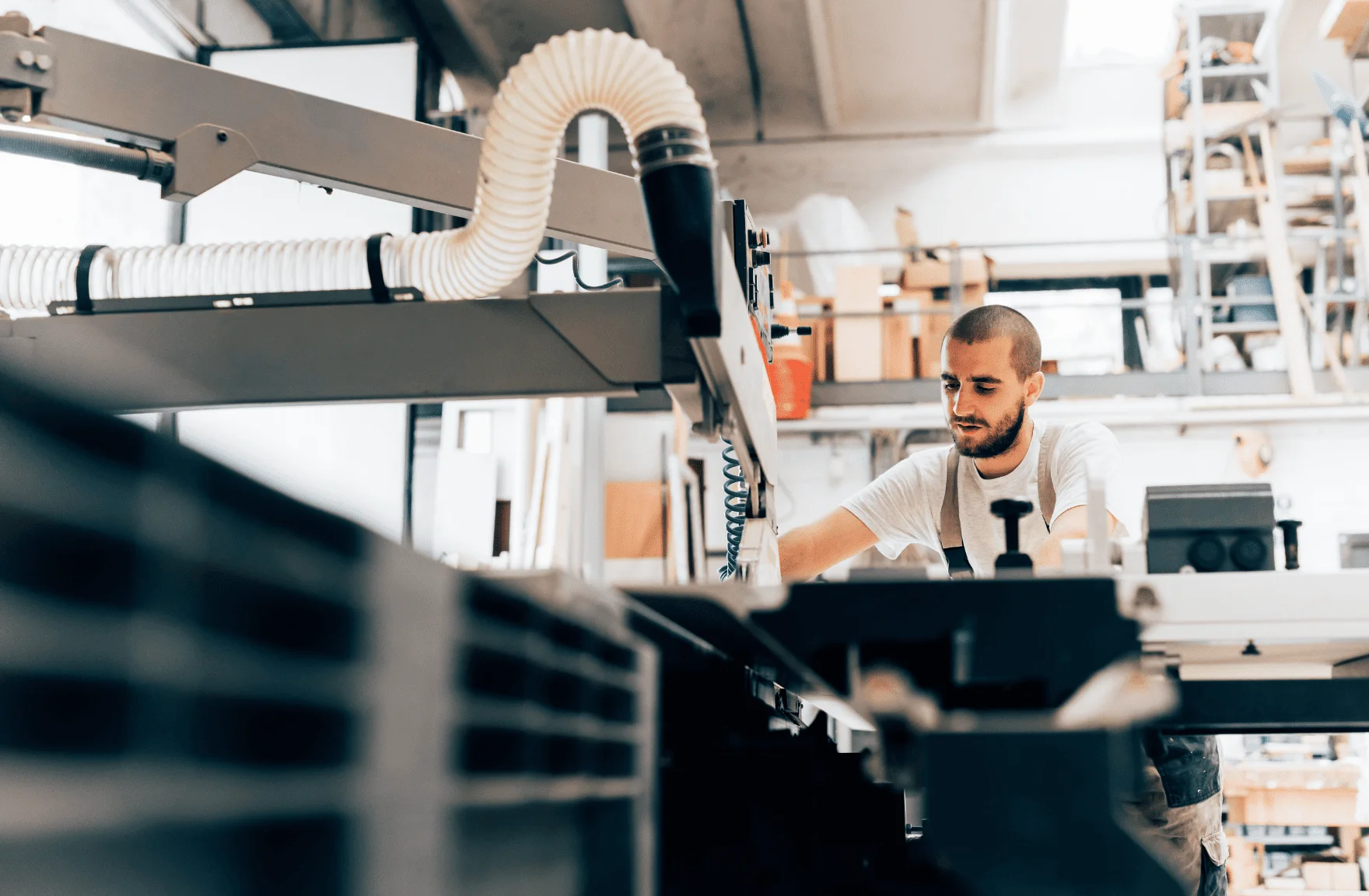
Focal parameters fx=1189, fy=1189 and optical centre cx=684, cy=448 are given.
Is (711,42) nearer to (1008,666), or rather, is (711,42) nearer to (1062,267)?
(1062,267)

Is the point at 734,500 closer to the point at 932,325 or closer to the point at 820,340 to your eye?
the point at 820,340

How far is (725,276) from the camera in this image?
0.91m

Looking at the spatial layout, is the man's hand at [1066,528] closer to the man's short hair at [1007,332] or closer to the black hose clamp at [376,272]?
the man's short hair at [1007,332]

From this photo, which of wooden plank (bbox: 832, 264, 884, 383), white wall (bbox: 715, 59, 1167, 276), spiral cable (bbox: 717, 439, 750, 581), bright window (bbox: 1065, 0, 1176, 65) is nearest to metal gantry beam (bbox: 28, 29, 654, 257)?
spiral cable (bbox: 717, 439, 750, 581)

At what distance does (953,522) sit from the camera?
7.14 ft

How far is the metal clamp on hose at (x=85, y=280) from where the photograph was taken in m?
1.05

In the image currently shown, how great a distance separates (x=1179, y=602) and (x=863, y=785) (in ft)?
0.95

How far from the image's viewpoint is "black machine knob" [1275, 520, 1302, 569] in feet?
4.15

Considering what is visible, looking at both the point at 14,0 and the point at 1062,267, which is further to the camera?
the point at 1062,267

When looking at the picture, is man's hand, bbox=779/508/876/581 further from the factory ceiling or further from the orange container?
the factory ceiling

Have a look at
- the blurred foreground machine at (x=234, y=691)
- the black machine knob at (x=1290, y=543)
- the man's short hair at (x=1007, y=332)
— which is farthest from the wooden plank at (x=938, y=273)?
the blurred foreground machine at (x=234, y=691)

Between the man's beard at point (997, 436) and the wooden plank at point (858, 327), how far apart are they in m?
4.02

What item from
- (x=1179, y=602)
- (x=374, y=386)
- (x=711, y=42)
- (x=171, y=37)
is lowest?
(x=1179, y=602)

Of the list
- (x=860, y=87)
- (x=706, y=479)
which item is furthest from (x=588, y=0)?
(x=706, y=479)
